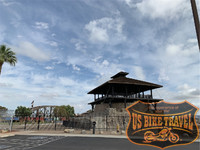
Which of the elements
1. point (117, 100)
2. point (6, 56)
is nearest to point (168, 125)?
point (117, 100)

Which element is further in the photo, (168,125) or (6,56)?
(6,56)

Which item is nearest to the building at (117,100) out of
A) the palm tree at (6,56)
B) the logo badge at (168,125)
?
the logo badge at (168,125)

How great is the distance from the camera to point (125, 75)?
35.2m

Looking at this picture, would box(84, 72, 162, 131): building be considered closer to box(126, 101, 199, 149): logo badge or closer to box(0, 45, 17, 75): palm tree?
box(126, 101, 199, 149): logo badge

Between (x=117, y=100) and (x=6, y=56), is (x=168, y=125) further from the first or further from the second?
(x=6, y=56)

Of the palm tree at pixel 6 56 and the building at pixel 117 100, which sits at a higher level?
the palm tree at pixel 6 56

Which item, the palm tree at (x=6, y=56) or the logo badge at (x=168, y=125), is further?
the palm tree at (x=6, y=56)

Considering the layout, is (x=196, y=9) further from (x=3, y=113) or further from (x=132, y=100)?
(x=132, y=100)

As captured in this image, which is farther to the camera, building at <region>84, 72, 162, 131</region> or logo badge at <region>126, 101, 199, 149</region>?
building at <region>84, 72, 162, 131</region>

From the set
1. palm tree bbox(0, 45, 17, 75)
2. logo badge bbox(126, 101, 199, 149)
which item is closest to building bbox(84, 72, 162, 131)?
logo badge bbox(126, 101, 199, 149)

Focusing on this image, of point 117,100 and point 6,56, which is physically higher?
point 6,56

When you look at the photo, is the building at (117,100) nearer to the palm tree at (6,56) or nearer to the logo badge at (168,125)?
the logo badge at (168,125)

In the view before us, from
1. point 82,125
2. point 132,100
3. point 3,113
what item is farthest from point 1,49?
point 132,100

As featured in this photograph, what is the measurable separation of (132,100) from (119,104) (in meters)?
2.84
